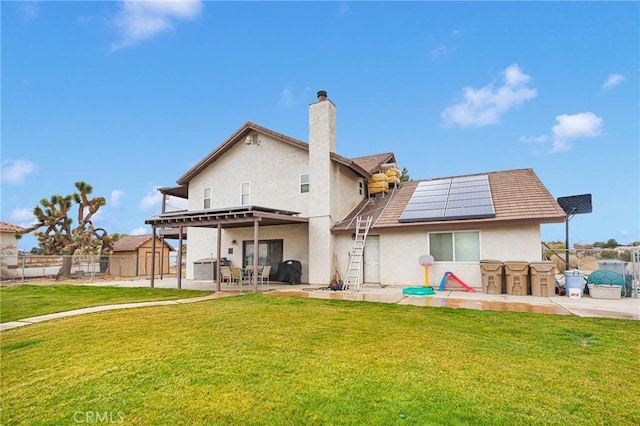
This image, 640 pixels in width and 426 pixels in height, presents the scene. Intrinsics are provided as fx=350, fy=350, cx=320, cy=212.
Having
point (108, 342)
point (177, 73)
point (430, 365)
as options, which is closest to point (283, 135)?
point (177, 73)

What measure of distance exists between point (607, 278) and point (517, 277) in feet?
8.02

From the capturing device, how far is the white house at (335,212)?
12.4m

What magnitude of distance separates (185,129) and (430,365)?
842 inches

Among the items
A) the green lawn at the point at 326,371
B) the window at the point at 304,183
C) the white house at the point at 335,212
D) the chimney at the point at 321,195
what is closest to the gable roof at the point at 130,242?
the white house at the point at 335,212

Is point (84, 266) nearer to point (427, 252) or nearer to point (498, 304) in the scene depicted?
point (427, 252)

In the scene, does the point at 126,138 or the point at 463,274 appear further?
the point at 126,138

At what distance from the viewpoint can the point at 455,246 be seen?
1294cm

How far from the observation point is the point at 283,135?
15625mm

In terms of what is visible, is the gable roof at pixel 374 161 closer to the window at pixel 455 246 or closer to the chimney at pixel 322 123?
the chimney at pixel 322 123

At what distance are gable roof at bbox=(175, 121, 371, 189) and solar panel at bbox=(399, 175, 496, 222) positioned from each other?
295 cm

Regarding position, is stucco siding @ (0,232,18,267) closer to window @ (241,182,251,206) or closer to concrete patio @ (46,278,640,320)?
window @ (241,182,251,206)

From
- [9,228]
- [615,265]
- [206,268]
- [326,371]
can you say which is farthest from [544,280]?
[9,228]

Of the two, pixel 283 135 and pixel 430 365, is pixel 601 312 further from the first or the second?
pixel 283 135

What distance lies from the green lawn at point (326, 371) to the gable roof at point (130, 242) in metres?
20.4
